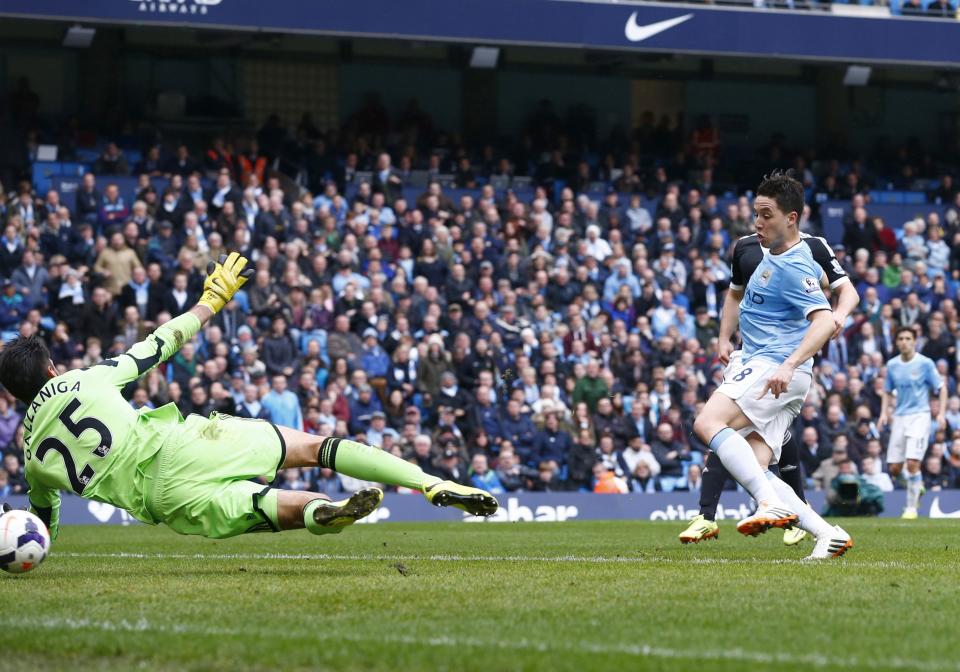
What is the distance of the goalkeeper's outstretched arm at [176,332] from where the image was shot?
28.2 feet

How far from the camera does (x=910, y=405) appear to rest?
62.3ft

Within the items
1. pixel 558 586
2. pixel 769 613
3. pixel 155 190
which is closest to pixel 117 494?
pixel 558 586

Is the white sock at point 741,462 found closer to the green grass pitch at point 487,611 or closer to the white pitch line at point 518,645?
the green grass pitch at point 487,611

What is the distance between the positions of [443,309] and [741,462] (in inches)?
558

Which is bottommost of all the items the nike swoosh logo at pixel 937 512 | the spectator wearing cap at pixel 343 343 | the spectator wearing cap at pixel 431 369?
the nike swoosh logo at pixel 937 512

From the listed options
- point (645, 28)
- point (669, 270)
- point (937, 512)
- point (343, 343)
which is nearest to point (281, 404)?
point (343, 343)

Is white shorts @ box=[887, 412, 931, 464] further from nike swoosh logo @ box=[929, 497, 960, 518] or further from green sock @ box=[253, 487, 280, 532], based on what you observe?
green sock @ box=[253, 487, 280, 532]

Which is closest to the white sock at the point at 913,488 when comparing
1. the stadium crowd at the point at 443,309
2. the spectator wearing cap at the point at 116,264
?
the stadium crowd at the point at 443,309

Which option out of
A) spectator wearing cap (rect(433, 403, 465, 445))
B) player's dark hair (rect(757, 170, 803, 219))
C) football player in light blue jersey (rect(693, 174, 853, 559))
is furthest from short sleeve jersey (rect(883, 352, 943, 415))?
player's dark hair (rect(757, 170, 803, 219))

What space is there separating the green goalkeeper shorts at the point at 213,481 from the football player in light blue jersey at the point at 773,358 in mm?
2834

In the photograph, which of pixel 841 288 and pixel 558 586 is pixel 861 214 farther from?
pixel 558 586

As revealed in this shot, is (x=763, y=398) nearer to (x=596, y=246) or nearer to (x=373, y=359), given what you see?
(x=373, y=359)

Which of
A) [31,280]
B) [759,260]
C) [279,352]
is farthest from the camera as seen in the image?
[279,352]

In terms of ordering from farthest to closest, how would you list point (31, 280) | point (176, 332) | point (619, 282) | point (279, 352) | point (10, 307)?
point (619, 282) → point (279, 352) → point (31, 280) → point (10, 307) → point (176, 332)
